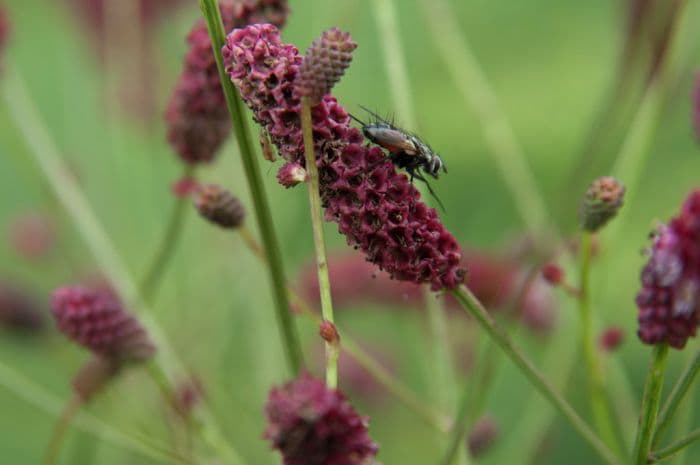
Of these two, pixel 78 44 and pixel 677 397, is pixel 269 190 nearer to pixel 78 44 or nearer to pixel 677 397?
pixel 677 397

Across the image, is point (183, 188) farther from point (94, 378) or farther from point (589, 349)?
point (589, 349)

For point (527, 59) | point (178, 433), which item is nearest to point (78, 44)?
point (527, 59)

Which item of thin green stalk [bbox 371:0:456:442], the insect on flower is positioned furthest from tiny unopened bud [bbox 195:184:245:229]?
thin green stalk [bbox 371:0:456:442]

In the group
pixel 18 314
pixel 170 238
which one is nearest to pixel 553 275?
pixel 170 238

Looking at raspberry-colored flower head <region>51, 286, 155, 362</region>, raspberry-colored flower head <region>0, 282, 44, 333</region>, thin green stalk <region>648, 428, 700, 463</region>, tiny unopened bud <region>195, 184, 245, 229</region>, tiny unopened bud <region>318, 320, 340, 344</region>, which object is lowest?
raspberry-colored flower head <region>0, 282, 44, 333</region>

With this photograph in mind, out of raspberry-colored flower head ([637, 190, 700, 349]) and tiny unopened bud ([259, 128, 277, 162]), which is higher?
tiny unopened bud ([259, 128, 277, 162])

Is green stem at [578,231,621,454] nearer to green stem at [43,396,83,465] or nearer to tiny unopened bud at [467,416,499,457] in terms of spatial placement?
tiny unopened bud at [467,416,499,457]

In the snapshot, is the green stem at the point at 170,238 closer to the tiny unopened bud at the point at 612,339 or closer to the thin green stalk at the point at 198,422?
the thin green stalk at the point at 198,422
